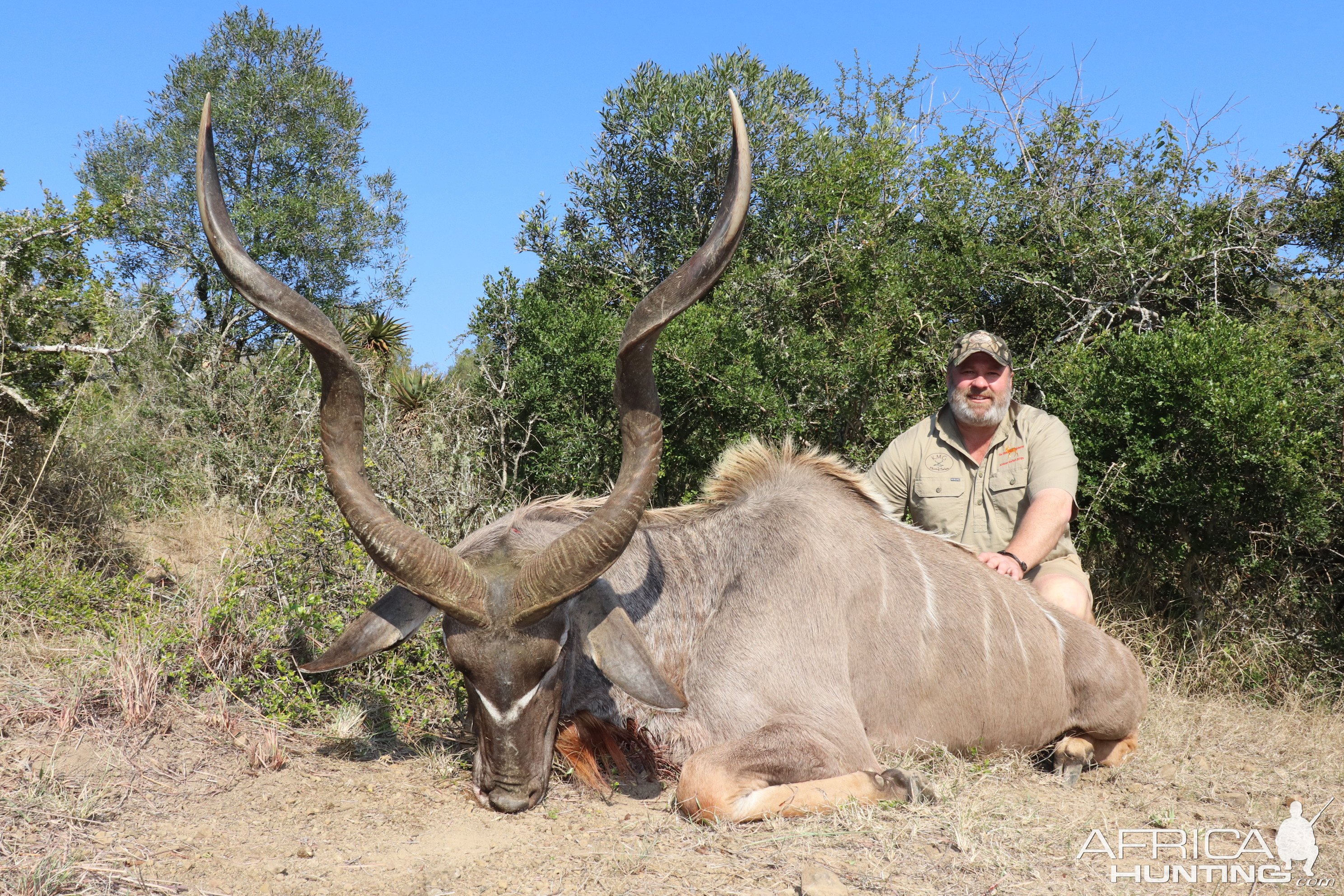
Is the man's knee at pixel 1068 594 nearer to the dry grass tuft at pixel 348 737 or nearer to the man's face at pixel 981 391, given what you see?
the man's face at pixel 981 391

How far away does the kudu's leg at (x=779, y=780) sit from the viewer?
370cm

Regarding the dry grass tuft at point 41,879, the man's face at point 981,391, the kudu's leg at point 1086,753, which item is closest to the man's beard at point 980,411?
the man's face at point 981,391

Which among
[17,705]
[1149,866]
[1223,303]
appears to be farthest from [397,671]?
[1223,303]

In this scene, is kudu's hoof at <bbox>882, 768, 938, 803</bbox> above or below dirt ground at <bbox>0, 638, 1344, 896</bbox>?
above

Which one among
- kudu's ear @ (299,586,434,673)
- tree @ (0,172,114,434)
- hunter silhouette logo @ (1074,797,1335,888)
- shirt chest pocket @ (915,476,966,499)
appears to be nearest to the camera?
hunter silhouette logo @ (1074,797,1335,888)

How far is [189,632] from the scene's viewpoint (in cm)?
484

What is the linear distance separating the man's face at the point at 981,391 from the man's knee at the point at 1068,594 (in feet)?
3.09

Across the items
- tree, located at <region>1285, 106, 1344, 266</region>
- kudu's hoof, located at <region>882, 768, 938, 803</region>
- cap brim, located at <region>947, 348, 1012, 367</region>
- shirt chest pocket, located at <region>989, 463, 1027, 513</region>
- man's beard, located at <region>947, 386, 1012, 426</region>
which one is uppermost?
tree, located at <region>1285, 106, 1344, 266</region>

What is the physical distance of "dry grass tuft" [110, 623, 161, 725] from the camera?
4.30 meters

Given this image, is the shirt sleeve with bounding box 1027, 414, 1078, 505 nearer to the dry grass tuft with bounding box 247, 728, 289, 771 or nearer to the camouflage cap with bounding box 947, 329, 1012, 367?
the camouflage cap with bounding box 947, 329, 1012, 367

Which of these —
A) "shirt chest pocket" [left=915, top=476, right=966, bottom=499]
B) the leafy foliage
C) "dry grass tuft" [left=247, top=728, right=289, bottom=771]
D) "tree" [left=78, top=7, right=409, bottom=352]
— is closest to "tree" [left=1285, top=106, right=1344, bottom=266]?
the leafy foliage

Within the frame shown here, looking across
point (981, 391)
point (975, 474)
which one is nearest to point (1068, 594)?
point (975, 474)

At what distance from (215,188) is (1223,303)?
6.92 m

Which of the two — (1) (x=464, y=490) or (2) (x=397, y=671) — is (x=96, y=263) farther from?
(2) (x=397, y=671)
